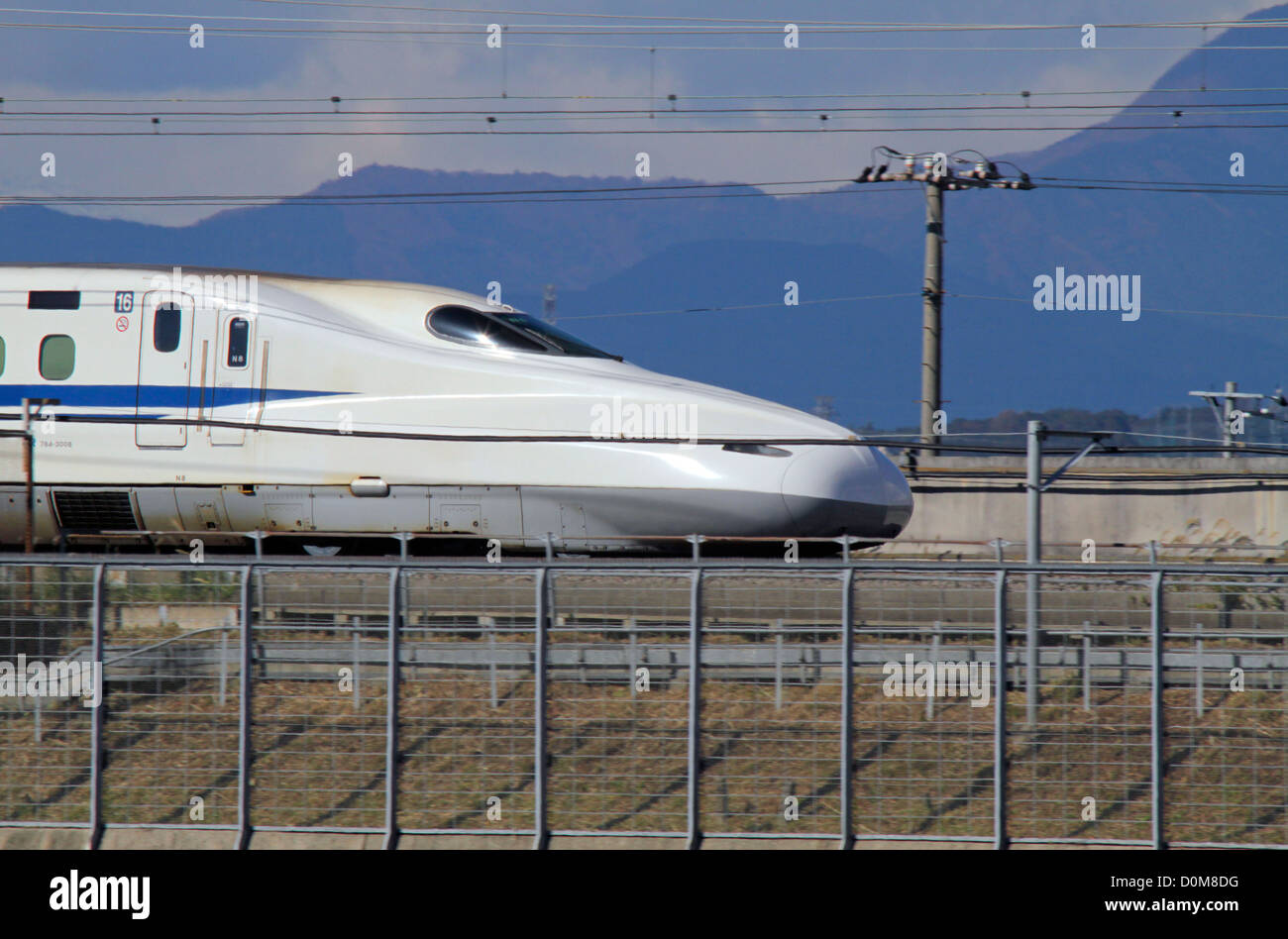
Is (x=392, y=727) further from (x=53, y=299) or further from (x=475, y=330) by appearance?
(x=53, y=299)

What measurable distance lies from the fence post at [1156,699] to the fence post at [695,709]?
2.30 m

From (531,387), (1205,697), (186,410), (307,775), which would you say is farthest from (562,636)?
(186,410)

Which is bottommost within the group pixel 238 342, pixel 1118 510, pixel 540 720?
pixel 540 720

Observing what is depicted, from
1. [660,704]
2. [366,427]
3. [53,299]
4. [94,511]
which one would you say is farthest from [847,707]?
[53,299]

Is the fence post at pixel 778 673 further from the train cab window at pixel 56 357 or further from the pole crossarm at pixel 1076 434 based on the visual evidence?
the train cab window at pixel 56 357

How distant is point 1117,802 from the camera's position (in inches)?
270

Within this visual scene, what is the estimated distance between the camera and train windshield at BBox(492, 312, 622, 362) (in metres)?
13.1

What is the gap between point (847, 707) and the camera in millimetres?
6809

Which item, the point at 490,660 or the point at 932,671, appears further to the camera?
the point at 490,660

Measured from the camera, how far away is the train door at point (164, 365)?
12.8 metres

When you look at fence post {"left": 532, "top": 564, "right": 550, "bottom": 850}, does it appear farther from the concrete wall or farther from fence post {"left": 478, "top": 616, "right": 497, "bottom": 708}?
the concrete wall

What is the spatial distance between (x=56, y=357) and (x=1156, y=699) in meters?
10.8

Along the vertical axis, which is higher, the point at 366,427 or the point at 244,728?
the point at 366,427

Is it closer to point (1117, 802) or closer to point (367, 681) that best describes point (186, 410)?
point (367, 681)
